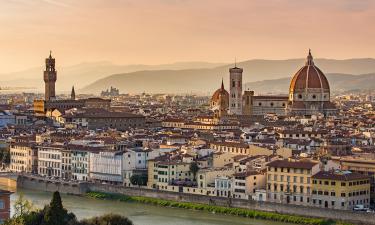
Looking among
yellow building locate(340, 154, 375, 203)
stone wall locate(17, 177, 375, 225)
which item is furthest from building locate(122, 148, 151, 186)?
yellow building locate(340, 154, 375, 203)

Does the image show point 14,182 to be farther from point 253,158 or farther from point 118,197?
point 253,158

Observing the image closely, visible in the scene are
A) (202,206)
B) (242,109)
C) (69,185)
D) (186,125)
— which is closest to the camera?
(202,206)

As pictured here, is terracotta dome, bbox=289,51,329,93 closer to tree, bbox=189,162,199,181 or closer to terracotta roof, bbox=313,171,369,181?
tree, bbox=189,162,199,181

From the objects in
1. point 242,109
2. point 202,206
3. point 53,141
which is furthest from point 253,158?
point 242,109

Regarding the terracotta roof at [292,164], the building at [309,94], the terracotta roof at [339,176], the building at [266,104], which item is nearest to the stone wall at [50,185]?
the terracotta roof at [292,164]

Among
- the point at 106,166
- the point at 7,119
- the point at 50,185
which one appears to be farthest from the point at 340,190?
the point at 7,119

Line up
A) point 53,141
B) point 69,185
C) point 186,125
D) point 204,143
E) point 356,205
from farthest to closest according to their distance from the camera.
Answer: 1. point 186,125
2. point 53,141
3. point 204,143
4. point 69,185
5. point 356,205

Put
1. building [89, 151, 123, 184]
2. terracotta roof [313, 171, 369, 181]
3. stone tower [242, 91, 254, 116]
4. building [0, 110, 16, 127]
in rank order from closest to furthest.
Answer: terracotta roof [313, 171, 369, 181]
building [89, 151, 123, 184]
building [0, 110, 16, 127]
stone tower [242, 91, 254, 116]
